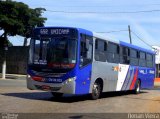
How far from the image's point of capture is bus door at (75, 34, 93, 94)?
55.5ft

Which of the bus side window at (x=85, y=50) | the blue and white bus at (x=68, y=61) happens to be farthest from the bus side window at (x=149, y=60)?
the bus side window at (x=85, y=50)

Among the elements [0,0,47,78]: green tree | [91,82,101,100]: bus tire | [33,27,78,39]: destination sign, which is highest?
[0,0,47,78]: green tree

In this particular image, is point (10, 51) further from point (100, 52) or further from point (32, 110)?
point (32, 110)

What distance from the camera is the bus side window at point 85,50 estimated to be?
17109mm

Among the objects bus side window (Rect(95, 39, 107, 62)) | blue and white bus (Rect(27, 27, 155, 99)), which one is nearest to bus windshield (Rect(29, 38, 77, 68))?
blue and white bus (Rect(27, 27, 155, 99))

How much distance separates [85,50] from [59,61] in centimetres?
135

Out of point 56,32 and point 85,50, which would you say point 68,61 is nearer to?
point 85,50

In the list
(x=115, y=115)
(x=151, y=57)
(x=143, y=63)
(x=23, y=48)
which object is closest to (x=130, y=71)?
(x=143, y=63)

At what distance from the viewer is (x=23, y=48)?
55.7m

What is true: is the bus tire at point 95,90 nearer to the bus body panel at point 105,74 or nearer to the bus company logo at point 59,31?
the bus body panel at point 105,74

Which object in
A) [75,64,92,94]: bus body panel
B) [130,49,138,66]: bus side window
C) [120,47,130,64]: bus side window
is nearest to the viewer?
[75,64,92,94]: bus body panel

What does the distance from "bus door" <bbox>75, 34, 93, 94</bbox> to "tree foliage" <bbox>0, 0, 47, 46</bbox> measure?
2408 centimetres

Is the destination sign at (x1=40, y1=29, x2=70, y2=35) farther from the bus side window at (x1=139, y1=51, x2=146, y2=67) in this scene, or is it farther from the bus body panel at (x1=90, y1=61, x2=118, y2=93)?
the bus side window at (x1=139, y1=51, x2=146, y2=67)

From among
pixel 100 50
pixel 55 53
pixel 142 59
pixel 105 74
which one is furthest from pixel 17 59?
pixel 55 53
